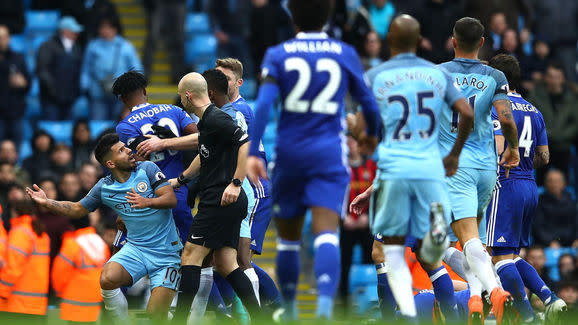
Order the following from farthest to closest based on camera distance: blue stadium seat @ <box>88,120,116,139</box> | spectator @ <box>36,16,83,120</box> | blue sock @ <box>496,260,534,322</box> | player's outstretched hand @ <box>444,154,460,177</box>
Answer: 1. spectator @ <box>36,16,83,120</box>
2. blue stadium seat @ <box>88,120,116,139</box>
3. blue sock @ <box>496,260,534,322</box>
4. player's outstretched hand @ <box>444,154,460,177</box>

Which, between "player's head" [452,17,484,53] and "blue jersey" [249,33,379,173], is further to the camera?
"player's head" [452,17,484,53]

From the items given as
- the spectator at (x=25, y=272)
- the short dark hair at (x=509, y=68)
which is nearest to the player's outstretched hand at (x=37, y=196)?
the spectator at (x=25, y=272)

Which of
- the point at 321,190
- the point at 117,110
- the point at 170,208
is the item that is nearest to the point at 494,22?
the point at 117,110

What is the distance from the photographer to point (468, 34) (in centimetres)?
923

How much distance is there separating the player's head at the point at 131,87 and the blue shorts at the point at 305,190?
2.96 metres

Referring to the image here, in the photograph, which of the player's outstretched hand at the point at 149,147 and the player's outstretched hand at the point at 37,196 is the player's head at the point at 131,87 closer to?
the player's outstretched hand at the point at 149,147

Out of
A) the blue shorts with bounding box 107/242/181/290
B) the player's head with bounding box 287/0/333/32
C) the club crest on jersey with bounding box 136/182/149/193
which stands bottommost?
the blue shorts with bounding box 107/242/181/290

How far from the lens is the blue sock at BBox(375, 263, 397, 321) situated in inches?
Result: 389

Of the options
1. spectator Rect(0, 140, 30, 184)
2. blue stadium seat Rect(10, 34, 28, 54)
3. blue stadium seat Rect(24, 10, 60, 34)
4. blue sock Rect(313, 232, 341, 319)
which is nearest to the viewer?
blue sock Rect(313, 232, 341, 319)

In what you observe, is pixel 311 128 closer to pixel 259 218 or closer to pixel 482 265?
pixel 482 265

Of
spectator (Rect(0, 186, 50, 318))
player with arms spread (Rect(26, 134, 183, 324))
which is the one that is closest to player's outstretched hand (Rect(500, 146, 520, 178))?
player with arms spread (Rect(26, 134, 183, 324))

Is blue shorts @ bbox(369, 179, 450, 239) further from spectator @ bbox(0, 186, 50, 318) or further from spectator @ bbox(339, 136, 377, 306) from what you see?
spectator @ bbox(339, 136, 377, 306)

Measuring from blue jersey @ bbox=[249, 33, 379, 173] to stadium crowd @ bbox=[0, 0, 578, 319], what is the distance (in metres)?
7.66

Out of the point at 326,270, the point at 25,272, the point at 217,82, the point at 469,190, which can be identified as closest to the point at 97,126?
the point at 25,272
